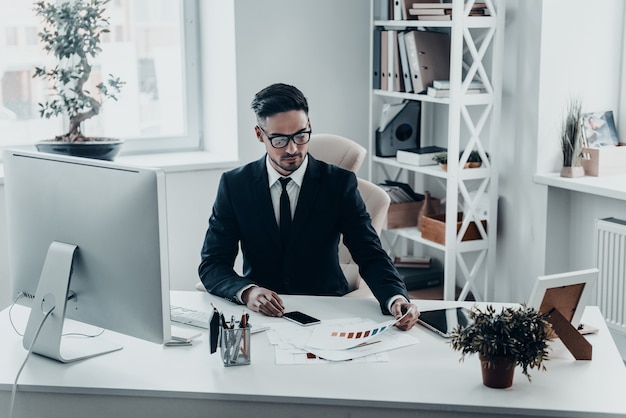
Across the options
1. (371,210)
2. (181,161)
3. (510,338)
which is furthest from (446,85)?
(510,338)

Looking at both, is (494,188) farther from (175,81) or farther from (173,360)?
(173,360)

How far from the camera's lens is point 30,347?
1.97 metres

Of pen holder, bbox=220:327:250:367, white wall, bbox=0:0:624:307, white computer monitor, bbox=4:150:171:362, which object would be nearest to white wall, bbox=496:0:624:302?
white wall, bbox=0:0:624:307

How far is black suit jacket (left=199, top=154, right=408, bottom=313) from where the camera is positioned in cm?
251

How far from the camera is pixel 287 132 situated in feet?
7.93

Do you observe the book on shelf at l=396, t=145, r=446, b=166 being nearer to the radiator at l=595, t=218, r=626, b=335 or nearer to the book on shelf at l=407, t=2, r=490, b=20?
the book on shelf at l=407, t=2, r=490, b=20

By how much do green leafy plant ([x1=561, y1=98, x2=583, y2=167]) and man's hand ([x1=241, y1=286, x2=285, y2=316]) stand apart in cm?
184

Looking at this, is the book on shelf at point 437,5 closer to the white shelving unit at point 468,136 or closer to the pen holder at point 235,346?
the white shelving unit at point 468,136

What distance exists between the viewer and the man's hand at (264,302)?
2238 millimetres

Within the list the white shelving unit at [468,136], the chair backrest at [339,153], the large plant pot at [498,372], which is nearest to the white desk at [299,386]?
the large plant pot at [498,372]

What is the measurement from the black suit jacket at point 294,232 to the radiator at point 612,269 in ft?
4.47

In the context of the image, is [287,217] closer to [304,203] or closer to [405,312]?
[304,203]

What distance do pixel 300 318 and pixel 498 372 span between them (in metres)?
0.62

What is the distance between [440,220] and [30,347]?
249 cm
